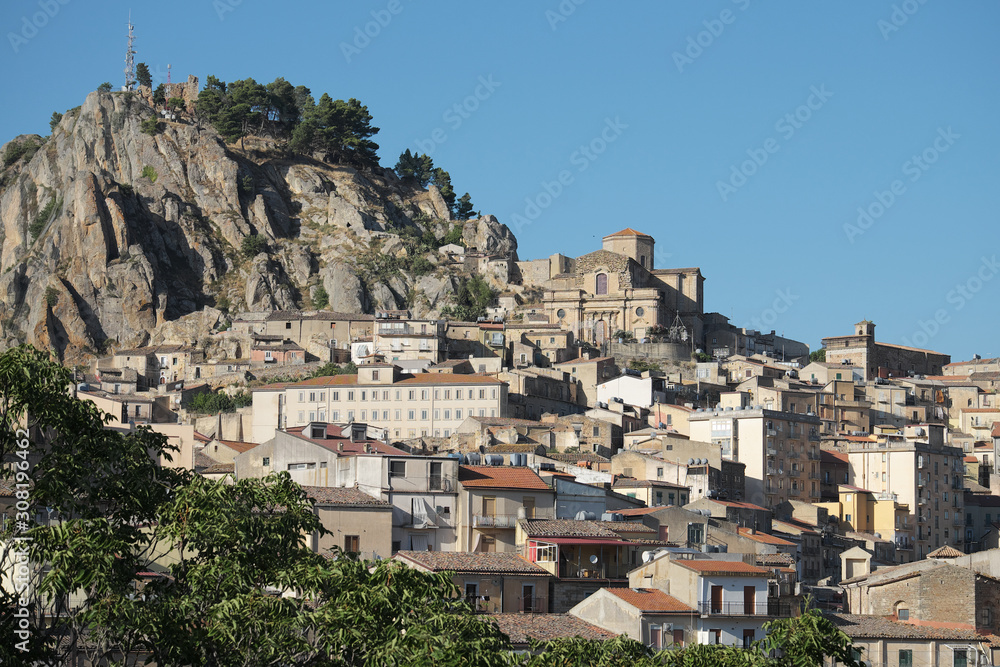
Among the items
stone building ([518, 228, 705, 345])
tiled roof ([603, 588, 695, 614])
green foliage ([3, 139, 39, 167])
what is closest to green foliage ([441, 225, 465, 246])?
stone building ([518, 228, 705, 345])

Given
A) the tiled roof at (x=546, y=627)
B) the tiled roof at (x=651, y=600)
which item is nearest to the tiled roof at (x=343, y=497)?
the tiled roof at (x=546, y=627)

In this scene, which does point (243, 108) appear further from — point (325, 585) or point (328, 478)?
point (325, 585)

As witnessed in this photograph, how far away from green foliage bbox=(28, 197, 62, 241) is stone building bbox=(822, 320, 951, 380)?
77891mm

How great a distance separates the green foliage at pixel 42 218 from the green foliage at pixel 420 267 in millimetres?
36245

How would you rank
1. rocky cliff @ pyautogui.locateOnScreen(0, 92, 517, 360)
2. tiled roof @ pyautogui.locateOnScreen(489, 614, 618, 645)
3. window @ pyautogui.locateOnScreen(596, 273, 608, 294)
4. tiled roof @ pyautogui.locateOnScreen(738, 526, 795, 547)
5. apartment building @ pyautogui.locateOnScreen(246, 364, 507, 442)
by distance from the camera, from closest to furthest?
tiled roof @ pyautogui.locateOnScreen(489, 614, 618, 645) → tiled roof @ pyautogui.locateOnScreen(738, 526, 795, 547) → apartment building @ pyautogui.locateOnScreen(246, 364, 507, 442) → rocky cliff @ pyautogui.locateOnScreen(0, 92, 517, 360) → window @ pyautogui.locateOnScreen(596, 273, 608, 294)

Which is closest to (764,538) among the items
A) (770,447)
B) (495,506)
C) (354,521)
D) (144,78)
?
(495,506)

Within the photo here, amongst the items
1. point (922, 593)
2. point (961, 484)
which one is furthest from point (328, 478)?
point (961, 484)

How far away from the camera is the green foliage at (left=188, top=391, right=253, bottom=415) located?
111688 mm

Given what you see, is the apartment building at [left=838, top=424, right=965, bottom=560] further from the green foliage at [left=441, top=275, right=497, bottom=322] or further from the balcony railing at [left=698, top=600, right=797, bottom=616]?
the green foliage at [left=441, top=275, right=497, bottom=322]

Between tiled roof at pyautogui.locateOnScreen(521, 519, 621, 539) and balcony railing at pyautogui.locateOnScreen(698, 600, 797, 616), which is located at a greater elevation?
tiled roof at pyautogui.locateOnScreen(521, 519, 621, 539)

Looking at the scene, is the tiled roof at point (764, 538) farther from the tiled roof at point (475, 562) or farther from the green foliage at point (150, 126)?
the green foliage at point (150, 126)

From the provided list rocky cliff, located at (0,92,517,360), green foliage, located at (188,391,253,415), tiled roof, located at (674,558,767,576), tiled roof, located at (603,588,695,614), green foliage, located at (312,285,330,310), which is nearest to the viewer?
tiled roof, located at (603,588,695,614)

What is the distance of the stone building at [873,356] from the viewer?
429ft

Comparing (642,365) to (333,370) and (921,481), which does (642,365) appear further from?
(921,481)
